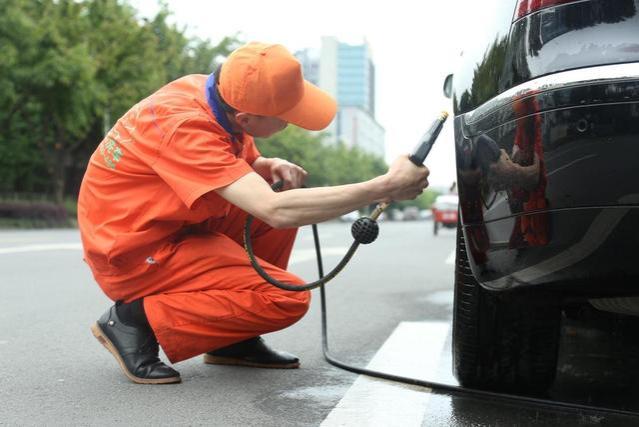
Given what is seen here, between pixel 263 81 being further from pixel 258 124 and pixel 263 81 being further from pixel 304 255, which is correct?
pixel 304 255

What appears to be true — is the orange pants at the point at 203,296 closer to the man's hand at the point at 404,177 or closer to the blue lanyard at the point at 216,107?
the blue lanyard at the point at 216,107

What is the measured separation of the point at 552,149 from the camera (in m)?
1.80

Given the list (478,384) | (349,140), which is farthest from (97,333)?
(349,140)

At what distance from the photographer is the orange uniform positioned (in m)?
2.74

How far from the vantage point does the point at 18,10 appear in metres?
22.9

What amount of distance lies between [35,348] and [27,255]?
598cm

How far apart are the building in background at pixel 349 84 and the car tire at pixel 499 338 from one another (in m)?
139

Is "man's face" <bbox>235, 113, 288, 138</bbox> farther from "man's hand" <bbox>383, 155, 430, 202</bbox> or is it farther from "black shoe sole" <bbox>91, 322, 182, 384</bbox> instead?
"black shoe sole" <bbox>91, 322, 182, 384</bbox>

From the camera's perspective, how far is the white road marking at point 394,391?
2387 mm

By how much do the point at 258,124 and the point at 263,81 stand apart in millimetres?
207

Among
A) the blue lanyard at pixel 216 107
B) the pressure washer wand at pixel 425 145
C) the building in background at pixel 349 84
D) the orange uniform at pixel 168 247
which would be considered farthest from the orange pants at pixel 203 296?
the building in background at pixel 349 84

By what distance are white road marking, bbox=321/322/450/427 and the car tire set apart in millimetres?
194

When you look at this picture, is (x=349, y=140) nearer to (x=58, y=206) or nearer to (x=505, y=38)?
(x=58, y=206)

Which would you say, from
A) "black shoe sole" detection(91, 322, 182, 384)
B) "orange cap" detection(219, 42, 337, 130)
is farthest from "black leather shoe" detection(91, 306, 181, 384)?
"orange cap" detection(219, 42, 337, 130)
